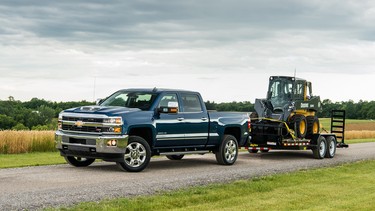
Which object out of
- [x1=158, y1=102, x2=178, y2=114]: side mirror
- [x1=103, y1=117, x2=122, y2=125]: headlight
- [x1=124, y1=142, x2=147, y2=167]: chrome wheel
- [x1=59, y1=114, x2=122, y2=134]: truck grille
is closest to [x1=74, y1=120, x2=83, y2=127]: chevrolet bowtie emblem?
[x1=59, y1=114, x2=122, y2=134]: truck grille

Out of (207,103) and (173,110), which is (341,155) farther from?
(173,110)

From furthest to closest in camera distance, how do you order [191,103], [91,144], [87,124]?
[191,103], [87,124], [91,144]

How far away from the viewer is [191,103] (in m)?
17.8

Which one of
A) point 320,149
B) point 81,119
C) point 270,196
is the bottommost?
point 270,196

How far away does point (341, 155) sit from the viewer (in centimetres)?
2522

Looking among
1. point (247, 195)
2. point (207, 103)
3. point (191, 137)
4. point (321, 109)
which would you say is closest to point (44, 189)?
point (247, 195)

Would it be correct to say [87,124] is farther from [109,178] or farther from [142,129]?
[109,178]

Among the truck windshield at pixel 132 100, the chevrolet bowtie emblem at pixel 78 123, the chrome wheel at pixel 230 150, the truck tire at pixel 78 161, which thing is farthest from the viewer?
Result: the chrome wheel at pixel 230 150

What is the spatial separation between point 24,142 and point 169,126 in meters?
10.1

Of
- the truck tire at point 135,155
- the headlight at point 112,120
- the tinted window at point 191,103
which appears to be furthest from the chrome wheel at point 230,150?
the headlight at point 112,120

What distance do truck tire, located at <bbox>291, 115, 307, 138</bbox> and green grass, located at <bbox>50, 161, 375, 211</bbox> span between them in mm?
6681

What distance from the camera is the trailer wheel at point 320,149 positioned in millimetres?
23141

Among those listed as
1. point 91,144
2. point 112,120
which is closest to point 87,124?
point 91,144

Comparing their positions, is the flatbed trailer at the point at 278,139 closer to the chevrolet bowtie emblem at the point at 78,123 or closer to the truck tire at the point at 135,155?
the truck tire at the point at 135,155
